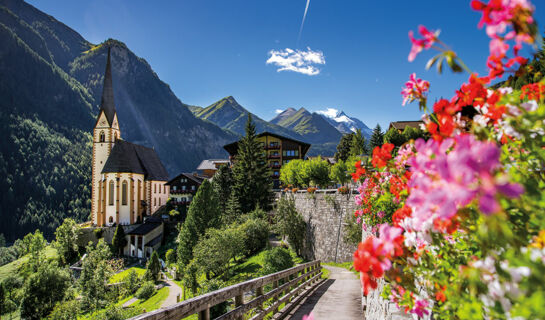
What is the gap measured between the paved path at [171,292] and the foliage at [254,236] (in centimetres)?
677

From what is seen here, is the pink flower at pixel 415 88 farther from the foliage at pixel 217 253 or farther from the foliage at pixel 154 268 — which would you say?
the foliage at pixel 154 268

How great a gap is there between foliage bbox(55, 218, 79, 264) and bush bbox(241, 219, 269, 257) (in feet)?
96.7

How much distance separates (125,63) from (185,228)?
667 ft

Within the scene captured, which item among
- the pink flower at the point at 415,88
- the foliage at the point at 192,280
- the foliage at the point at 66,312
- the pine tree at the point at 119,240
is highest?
the pink flower at the point at 415,88

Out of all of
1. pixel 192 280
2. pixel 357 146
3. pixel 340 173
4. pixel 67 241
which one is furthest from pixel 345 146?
pixel 67 241

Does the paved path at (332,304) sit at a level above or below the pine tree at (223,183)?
below

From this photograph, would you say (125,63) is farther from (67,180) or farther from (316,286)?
(316,286)

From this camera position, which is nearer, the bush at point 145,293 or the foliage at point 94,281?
the foliage at point 94,281

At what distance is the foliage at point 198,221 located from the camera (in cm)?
2944

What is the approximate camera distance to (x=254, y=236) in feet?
91.0

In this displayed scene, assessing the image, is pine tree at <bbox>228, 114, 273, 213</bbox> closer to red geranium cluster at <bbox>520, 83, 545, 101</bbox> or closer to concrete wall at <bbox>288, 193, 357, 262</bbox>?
concrete wall at <bbox>288, 193, 357, 262</bbox>

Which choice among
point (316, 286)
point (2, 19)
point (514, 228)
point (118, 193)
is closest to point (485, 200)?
point (514, 228)

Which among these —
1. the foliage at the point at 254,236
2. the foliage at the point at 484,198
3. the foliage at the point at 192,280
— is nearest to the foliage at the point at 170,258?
the foliage at the point at 254,236

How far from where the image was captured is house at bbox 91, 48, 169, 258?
4393cm
